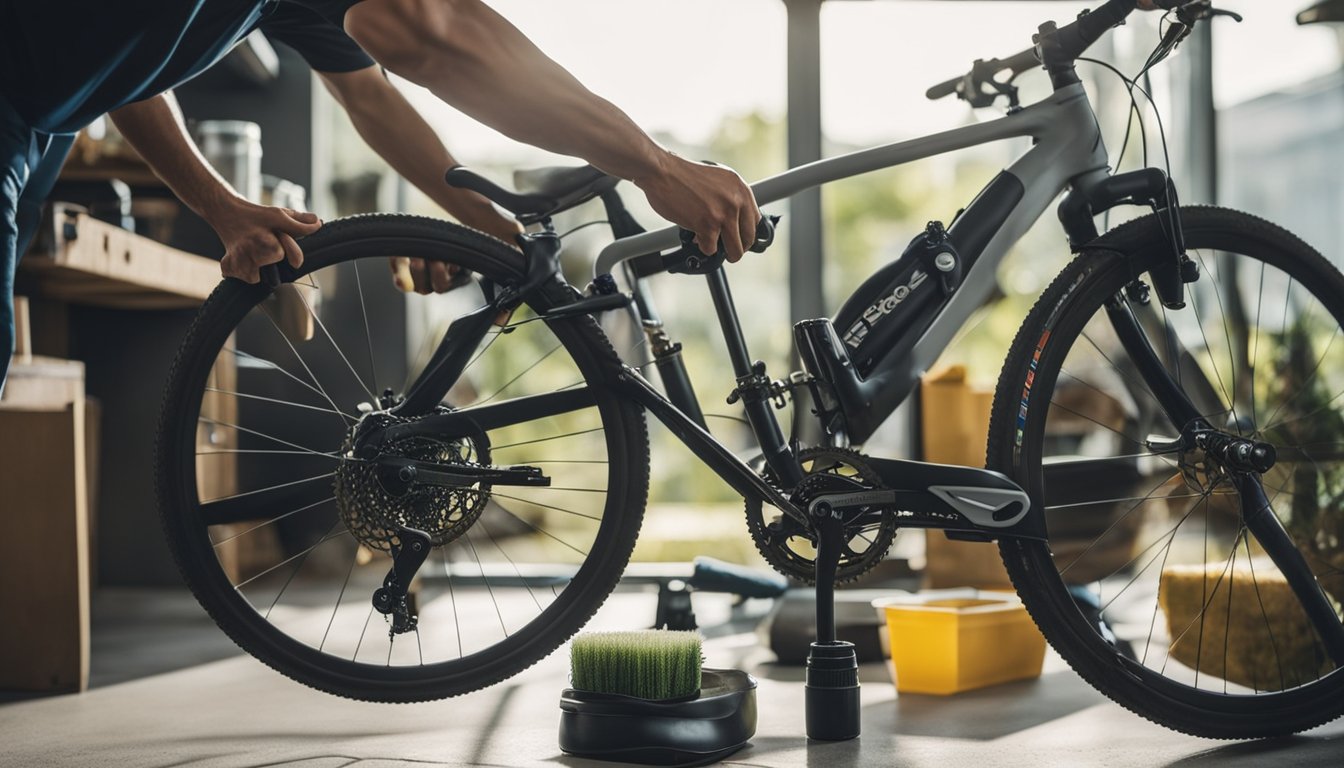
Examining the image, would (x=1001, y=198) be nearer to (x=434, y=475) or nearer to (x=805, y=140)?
(x=434, y=475)

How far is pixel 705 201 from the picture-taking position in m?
1.33

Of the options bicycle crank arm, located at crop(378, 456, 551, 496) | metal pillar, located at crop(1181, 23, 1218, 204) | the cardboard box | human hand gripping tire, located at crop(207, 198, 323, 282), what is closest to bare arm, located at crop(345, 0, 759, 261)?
human hand gripping tire, located at crop(207, 198, 323, 282)

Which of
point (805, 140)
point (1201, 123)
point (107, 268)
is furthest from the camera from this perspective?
point (1201, 123)

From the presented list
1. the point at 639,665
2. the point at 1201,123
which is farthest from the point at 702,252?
the point at 1201,123

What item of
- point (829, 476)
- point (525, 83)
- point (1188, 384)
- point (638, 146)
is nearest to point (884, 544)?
point (829, 476)

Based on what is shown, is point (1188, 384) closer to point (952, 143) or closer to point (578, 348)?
point (952, 143)

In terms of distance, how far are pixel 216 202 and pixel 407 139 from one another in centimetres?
32

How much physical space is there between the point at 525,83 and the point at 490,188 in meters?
0.20

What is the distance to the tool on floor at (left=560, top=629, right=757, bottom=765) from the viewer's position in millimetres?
1278

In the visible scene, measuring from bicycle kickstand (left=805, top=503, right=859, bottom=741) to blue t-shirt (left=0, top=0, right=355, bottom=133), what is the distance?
0.81 meters

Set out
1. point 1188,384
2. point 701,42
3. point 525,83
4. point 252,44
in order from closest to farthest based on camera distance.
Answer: point 525,83
point 1188,384
point 252,44
point 701,42

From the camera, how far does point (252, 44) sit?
286 cm

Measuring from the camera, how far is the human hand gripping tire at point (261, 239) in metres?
1.40

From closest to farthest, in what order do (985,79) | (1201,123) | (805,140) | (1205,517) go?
(985,79) → (1205,517) → (805,140) → (1201,123)
